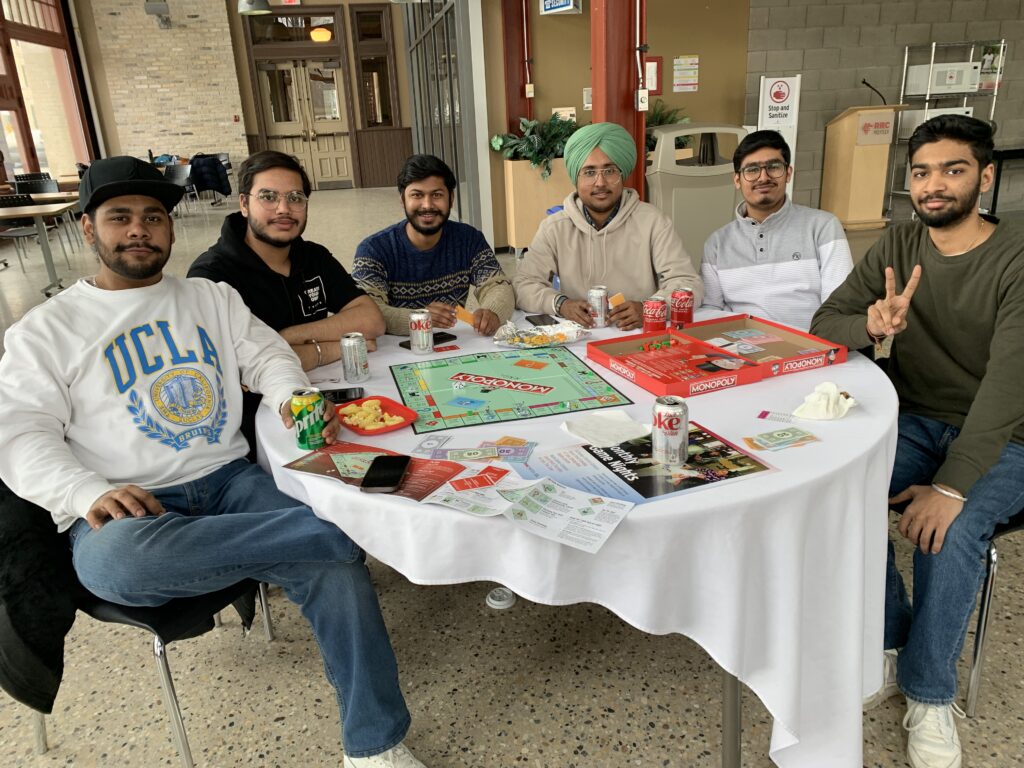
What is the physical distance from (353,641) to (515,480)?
53cm

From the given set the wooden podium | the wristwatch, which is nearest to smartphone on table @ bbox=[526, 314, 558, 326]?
the wristwatch

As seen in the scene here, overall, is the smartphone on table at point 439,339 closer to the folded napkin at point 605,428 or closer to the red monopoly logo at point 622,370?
the red monopoly logo at point 622,370

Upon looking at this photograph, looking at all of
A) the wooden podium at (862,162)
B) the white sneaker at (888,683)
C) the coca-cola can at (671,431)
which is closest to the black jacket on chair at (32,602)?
the coca-cola can at (671,431)

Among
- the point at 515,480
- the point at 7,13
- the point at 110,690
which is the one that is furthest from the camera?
the point at 7,13

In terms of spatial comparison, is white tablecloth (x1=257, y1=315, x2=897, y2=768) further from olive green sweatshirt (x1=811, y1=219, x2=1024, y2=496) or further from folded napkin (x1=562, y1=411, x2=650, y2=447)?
olive green sweatshirt (x1=811, y1=219, x2=1024, y2=496)

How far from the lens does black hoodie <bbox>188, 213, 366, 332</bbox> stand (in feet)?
7.21

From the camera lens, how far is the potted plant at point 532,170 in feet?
22.7

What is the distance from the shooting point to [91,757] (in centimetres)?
172

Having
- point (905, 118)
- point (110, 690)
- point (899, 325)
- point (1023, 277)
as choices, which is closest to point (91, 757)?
point (110, 690)

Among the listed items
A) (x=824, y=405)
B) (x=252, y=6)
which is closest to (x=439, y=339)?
(x=824, y=405)

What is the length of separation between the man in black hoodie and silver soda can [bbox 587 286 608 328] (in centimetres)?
70

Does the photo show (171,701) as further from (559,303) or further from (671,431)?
(559,303)

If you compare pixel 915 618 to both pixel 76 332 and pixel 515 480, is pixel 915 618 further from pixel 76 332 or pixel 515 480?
pixel 76 332

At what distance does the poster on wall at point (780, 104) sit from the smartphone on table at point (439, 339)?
679 cm
